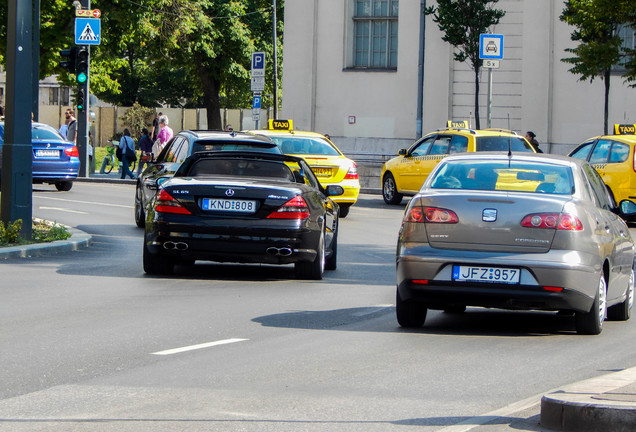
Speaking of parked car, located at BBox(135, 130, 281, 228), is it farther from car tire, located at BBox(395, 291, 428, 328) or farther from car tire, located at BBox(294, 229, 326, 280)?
car tire, located at BBox(395, 291, 428, 328)

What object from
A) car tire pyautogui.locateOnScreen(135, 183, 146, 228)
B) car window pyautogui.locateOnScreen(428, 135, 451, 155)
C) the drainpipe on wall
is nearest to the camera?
car tire pyautogui.locateOnScreen(135, 183, 146, 228)

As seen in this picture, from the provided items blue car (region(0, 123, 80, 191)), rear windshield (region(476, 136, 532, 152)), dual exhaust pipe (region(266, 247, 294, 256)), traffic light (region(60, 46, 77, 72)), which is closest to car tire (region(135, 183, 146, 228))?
dual exhaust pipe (region(266, 247, 294, 256))

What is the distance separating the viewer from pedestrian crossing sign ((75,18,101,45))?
33.4 meters

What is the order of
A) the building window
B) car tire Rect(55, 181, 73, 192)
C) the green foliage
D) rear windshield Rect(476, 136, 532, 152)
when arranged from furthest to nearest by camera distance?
1. the green foliage
2. the building window
3. car tire Rect(55, 181, 73, 192)
4. rear windshield Rect(476, 136, 532, 152)

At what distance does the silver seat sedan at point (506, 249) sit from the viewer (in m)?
9.61

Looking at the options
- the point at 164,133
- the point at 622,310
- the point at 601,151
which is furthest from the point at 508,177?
the point at 164,133

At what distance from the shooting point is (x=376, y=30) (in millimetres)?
43438

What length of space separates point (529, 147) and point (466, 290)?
18.3 m

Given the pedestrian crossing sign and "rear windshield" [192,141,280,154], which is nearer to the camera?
"rear windshield" [192,141,280,154]

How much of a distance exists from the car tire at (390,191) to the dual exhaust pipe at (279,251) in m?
15.7

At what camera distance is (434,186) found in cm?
1032

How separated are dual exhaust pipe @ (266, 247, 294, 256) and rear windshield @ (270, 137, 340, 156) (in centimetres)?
1066

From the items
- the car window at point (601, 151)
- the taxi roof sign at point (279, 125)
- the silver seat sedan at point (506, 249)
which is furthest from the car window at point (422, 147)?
the silver seat sedan at point (506, 249)

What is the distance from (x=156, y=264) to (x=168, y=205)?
848mm
